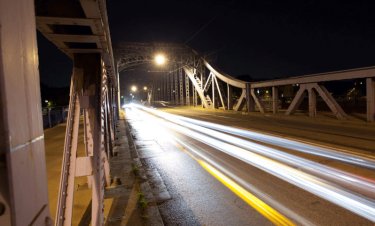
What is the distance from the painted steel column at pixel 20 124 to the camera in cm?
95

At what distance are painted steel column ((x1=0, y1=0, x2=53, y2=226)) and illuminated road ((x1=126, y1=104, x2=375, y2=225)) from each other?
2.88 metres

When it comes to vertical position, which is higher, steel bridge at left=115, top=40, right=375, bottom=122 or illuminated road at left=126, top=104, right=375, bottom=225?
steel bridge at left=115, top=40, right=375, bottom=122

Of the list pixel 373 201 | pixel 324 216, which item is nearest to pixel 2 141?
pixel 324 216

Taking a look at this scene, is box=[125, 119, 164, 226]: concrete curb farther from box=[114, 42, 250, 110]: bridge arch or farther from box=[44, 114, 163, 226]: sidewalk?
box=[114, 42, 250, 110]: bridge arch

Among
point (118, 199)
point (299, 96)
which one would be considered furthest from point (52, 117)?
point (299, 96)

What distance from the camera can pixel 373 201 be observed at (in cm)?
407

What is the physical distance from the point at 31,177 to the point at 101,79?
115 inches

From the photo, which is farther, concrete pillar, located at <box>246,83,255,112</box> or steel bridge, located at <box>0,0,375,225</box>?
concrete pillar, located at <box>246,83,255,112</box>

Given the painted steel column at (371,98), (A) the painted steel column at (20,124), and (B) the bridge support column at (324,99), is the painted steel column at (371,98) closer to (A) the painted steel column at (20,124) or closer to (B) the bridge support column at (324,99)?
(B) the bridge support column at (324,99)

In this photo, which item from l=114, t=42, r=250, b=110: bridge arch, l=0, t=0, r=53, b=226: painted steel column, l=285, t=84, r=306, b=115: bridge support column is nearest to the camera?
l=0, t=0, r=53, b=226: painted steel column

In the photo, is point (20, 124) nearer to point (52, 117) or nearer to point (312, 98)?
point (52, 117)

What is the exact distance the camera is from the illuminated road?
3.75m

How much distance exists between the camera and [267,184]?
5.06m

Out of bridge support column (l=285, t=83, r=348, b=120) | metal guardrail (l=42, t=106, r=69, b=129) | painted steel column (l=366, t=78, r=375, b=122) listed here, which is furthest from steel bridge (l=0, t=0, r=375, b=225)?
bridge support column (l=285, t=83, r=348, b=120)
